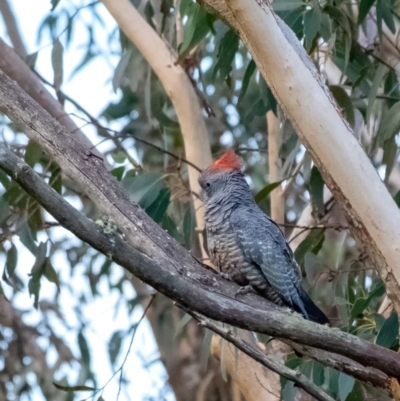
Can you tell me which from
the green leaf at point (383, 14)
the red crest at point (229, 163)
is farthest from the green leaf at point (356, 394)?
the green leaf at point (383, 14)

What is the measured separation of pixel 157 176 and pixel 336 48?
2.42 feet

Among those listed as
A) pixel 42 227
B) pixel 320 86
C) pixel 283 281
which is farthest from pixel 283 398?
pixel 42 227

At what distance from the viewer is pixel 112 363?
3.00 metres

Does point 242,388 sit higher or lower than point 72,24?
lower

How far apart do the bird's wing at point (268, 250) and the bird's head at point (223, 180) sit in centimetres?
9

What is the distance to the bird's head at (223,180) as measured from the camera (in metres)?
2.21

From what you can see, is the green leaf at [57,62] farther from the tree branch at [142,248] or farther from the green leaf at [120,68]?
the tree branch at [142,248]

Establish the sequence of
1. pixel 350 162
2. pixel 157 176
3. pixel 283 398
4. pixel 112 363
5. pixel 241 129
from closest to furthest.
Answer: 1. pixel 350 162
2. pixel 283 398
3. pixel 157 176
4. pixel 112 363
5. pixel 241 129

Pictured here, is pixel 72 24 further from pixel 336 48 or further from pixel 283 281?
pixel 283 281

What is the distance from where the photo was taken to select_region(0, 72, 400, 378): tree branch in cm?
119

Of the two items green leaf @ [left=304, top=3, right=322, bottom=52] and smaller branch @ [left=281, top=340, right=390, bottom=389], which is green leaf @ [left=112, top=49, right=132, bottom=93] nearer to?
green leaf @ [left=304, top=3, right=322, bottom=52]

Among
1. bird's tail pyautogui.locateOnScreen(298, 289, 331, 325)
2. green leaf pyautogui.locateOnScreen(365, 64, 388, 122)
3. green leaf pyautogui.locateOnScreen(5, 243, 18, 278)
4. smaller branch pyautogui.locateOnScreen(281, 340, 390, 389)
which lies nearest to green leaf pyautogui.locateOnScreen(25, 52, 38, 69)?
green leaf pyautogui.locateOnScreen(5, 243, 18, 278)

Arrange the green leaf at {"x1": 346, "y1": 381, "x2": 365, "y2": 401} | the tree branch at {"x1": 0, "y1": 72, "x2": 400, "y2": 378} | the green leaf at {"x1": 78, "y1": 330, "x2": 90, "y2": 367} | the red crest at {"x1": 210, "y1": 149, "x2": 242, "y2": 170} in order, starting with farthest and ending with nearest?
the green leaf at {"x1": 78, "y1": 330, "x2": 90, "y2": 367} < the red crest at {"x1": 210, "y1": 149, "x2": 242, "y2": 170} < the green leaf at {"x1": 346, "y1": 381, "x2": 365, "y2": 401} < the tree branch at {"x1": 0, "y1": 72, "x2": 400, "y2": 378}

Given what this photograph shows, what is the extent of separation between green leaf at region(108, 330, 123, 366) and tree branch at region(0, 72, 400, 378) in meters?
1.30
